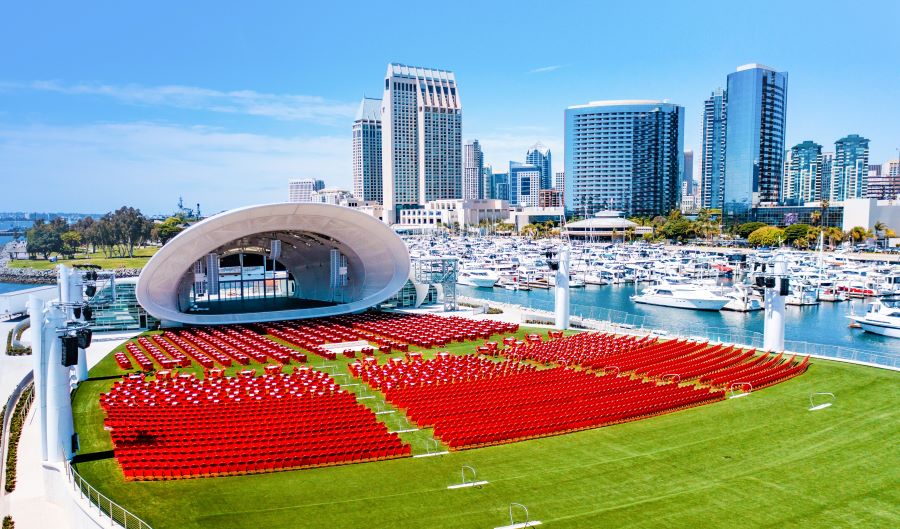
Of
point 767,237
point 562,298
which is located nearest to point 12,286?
point 562,298

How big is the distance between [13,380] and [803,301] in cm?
7468

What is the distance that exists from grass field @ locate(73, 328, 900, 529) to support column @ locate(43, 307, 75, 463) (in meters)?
0.99

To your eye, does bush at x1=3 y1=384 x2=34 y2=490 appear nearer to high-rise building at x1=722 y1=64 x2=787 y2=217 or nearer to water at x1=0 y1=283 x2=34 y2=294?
water at x1=0 y1=283 x2=34 y2=294

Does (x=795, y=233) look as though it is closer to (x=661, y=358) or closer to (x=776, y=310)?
(x=776, y=310)

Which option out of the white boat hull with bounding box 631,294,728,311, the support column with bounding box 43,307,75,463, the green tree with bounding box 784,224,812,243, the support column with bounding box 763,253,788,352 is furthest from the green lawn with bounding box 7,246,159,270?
the green tree with bounding box 784,224,812,243

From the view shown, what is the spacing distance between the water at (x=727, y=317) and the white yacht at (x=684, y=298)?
805 millimetres

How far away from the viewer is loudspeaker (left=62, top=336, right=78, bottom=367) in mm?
20719

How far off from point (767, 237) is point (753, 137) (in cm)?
6031

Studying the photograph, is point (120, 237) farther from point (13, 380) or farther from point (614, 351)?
point (614, 351)

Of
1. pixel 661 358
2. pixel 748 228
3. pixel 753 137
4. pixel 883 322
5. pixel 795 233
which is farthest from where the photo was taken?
pixel 753 137

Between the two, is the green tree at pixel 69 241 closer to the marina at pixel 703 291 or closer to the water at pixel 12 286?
the water at pixel 12 286

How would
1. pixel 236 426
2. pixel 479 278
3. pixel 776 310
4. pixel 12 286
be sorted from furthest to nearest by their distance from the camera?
pixel 12 286 → pixel 479 278 → pixel 776 310 → pixel 236 426

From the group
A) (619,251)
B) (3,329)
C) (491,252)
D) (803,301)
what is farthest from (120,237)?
(803,301)

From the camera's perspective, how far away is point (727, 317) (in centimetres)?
6850
